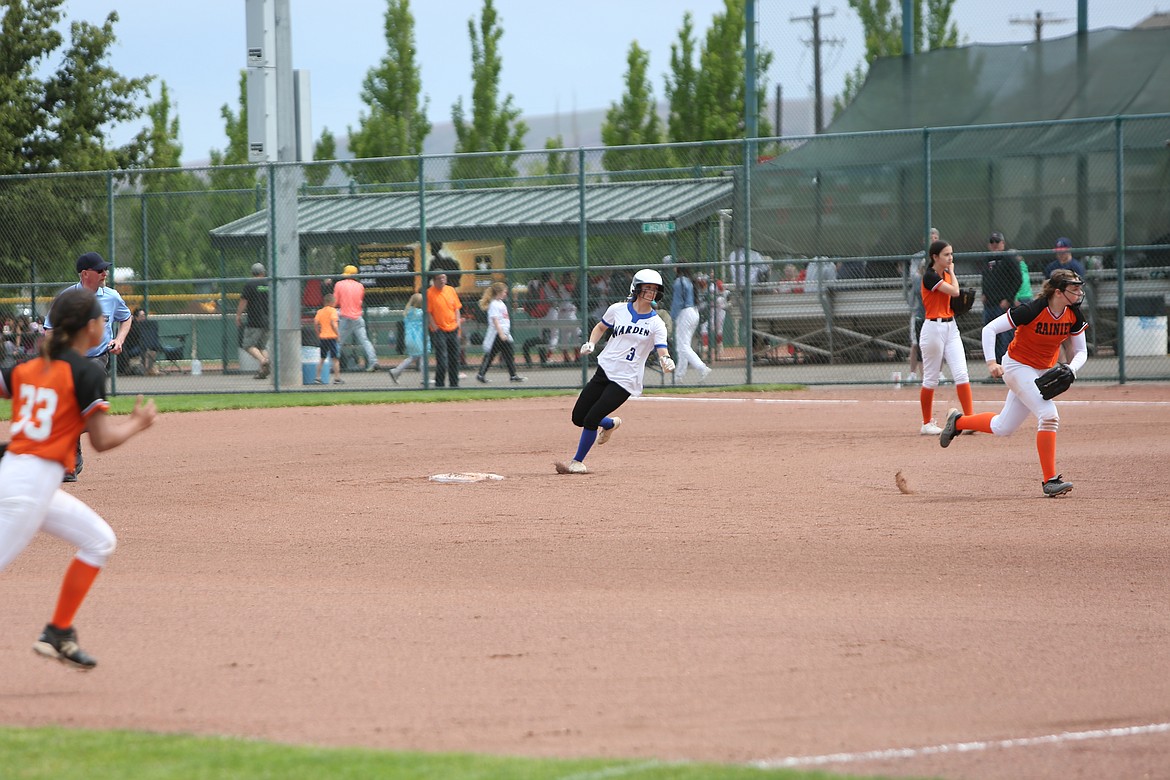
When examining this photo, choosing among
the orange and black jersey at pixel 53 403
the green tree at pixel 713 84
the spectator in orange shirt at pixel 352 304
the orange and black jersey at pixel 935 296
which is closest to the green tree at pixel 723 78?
the green tree at pixel 713 84

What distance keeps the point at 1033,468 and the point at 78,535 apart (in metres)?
8.55

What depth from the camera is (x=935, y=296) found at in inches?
544

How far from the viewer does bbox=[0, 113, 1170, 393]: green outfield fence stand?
72.1ft

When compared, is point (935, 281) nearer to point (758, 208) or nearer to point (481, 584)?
point (481, 584)

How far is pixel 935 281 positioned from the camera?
1362 centimetres

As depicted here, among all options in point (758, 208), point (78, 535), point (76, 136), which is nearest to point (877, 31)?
point (758, 208)

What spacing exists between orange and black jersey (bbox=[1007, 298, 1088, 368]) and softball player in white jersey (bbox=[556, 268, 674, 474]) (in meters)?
3.09

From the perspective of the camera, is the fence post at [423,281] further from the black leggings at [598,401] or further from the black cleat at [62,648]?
the black cleat at [62,648]

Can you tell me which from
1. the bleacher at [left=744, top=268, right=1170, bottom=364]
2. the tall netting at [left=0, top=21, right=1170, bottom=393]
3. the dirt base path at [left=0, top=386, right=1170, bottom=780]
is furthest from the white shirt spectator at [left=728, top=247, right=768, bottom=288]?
the dirt base path at [left=0, top=386, right=1170, bottom=780]

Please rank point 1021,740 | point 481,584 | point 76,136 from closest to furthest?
point 1021,740 < point 481,584 < point 76,136

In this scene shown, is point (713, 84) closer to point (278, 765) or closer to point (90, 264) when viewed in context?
point (90, 264)

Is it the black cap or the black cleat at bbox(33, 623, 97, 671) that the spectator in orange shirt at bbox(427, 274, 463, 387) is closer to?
the black cap

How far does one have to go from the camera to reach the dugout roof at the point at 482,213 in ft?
85.0

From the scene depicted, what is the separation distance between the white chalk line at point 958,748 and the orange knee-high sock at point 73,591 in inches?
117
